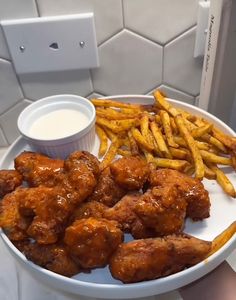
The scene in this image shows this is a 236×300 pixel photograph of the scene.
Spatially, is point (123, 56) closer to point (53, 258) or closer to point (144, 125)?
point (144, 125)

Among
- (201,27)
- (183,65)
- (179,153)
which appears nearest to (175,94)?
(183,65)

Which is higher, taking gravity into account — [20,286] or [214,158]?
[214,158]

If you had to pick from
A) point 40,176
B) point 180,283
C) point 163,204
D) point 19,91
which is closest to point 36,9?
point 19,91

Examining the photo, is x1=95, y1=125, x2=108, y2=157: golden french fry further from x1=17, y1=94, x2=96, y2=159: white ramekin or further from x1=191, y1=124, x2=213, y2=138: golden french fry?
x1=191, y1=124, x2=213, y2=138: golden french fry

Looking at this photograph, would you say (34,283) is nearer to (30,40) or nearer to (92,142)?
(92,142)

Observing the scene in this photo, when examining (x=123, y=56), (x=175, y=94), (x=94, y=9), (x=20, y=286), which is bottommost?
(x=20, y=286)

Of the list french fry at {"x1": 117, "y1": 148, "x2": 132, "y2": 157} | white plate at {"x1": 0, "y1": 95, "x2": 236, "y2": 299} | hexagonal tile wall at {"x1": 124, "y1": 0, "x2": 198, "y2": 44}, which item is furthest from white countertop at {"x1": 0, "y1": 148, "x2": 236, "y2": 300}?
hexagonal tile wall at {"x1": 124, "y1": 0, "x2": 198, "y2": 44}
